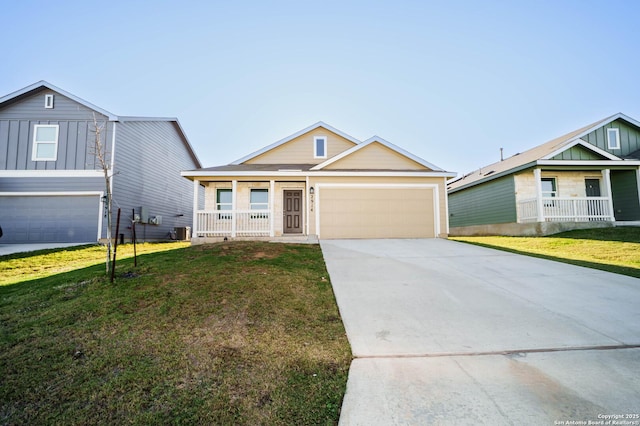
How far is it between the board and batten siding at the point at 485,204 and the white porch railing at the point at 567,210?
2.06 feet

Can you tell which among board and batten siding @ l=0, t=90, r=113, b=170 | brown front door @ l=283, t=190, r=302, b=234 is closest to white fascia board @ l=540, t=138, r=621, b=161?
brown front door @ l=283, t=190, r=302, b=234

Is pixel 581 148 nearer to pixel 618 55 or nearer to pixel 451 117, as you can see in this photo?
pixel 618 55

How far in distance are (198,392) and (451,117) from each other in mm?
21660

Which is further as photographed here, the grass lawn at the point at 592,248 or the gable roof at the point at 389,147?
the gable roof at the point at 389,147

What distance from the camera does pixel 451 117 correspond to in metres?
20.2

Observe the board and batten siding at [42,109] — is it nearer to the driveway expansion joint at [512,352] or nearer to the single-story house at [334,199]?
the single-story house at [334,199]

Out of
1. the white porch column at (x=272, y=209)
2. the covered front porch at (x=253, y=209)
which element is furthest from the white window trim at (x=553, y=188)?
the white porch column at (x=272, y=209)

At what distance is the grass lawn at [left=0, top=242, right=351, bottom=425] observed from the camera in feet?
7.91

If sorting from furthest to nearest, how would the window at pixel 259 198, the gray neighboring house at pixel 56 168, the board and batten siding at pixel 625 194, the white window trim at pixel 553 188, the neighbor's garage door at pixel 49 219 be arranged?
the white window trim at pixel 553 188 < the board and batten siding at pixel 625 194 < the window at pixel 259 198 < the gray neighboring house at pixel 56 168 < the neighbor's garage door at pixel 49 219

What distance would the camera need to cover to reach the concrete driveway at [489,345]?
7.86 feet

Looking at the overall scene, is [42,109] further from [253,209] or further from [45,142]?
[253,209]

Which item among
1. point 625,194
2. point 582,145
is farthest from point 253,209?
point 625,194

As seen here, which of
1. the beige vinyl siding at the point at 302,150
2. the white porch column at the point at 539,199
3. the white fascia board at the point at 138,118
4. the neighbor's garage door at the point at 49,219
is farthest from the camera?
the beige vinyl siding at the point at 302,150

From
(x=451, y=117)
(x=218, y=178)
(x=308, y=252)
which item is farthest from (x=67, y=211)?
(x=451, y=117)
